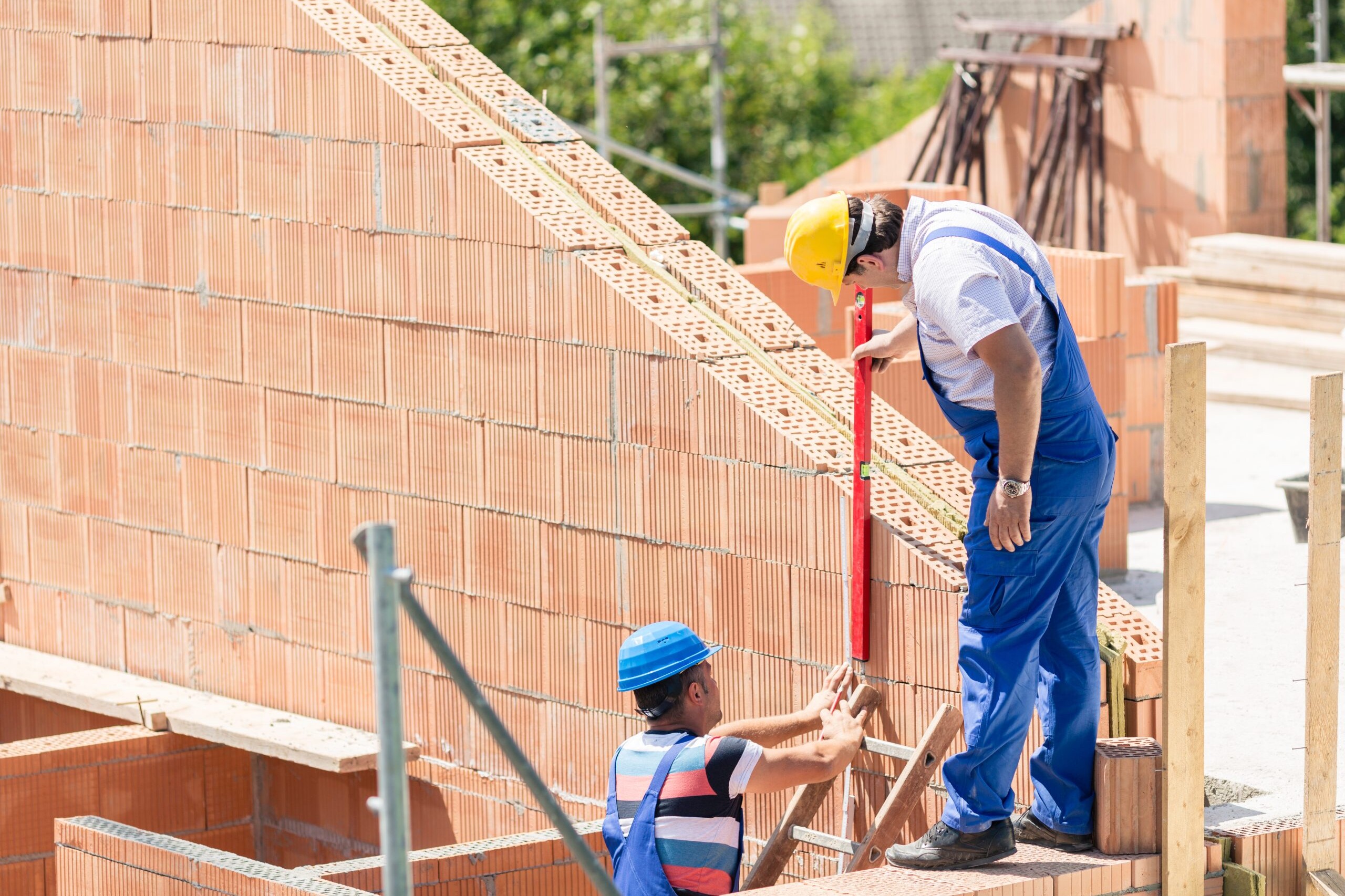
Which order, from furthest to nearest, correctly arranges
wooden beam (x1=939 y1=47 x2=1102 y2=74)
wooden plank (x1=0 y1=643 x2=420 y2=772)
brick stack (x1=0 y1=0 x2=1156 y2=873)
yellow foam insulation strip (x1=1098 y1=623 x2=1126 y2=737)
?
wooden beam (x1=939 y1=47 x2=1102 y2=74)
wooden plank (x1=0 y1=643 x2=420 y2=772)
brick stack (x1=0 y1=0 x2=1156 y2=873)
yellow foam insulation strip (x1=1098 y1=623 x2=1126 y2=737)

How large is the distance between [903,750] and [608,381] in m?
1.63

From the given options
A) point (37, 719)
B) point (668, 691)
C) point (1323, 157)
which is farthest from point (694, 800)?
point (1323, 157)

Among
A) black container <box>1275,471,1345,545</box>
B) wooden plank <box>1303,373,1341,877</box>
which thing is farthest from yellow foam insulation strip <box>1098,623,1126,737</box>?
black container <box>1275,471,1345,545</box>

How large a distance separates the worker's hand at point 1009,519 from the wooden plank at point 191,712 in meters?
3.15

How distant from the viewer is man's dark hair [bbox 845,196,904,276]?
15.5ft

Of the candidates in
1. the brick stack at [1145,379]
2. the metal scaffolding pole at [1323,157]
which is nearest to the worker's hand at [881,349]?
the brick stack at [1145,379]

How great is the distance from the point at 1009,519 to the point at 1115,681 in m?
0.94

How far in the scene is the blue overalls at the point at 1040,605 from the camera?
4723 mm

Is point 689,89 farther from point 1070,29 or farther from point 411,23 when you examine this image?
point 411,23

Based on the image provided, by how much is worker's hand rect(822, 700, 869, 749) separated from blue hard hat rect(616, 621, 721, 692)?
455 millimetres

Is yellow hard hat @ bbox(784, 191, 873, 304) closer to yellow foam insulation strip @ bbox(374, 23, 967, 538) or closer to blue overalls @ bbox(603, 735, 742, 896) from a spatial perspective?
yellow foam insulation strip @ bbox(374, 23, 967, 538)

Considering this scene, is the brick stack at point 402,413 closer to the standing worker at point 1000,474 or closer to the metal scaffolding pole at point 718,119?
the standing worker at point 1000,474

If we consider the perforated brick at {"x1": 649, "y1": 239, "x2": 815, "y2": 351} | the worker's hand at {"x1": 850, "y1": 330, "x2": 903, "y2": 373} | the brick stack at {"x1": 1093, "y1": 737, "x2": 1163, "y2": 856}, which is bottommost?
the brick stack at {"x1": 1093, "y1": 737, "x2": 1163, "y2": 856}

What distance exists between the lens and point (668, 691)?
4.94m
